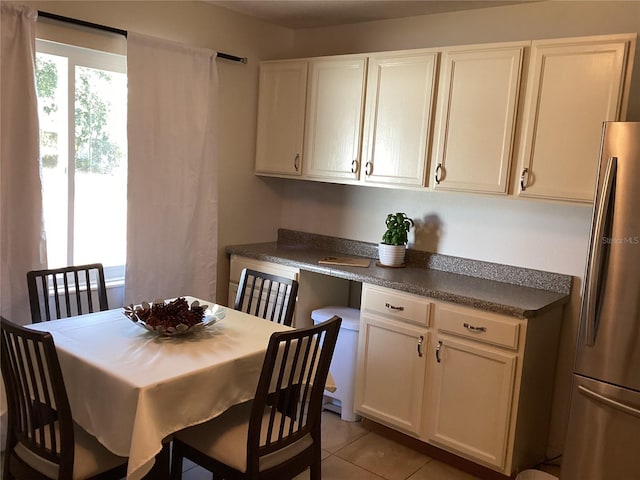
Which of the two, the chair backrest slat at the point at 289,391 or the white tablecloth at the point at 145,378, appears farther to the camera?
the chair backrest slat at the point at 289,391

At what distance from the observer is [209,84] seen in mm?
3348

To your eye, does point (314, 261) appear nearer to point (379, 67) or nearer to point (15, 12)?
point (379, 67)

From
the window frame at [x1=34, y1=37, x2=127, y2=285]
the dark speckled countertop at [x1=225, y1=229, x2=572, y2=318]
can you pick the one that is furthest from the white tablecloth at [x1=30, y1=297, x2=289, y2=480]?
the dark speckled countertop at [x1=225, y1=229, x2=572, y2=318]

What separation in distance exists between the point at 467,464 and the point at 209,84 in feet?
8.30

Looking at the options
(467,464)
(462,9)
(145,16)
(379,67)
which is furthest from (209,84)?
(467,464)

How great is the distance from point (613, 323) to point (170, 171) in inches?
92.7

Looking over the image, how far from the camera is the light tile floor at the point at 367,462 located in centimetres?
273

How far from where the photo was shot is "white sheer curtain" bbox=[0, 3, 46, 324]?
2.52m

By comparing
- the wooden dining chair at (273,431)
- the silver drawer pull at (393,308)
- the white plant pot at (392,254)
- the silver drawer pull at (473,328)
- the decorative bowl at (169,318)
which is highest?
the white plant pot at (392,254)

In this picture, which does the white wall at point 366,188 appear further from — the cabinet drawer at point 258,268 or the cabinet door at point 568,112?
the cabinet door at point 568,112

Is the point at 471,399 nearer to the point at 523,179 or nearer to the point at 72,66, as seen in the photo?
the point at 523,179

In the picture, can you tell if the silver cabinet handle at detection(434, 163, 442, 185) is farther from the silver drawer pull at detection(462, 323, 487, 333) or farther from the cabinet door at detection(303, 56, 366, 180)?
the silver drawer pull at detection(462, 323, 487, 333)

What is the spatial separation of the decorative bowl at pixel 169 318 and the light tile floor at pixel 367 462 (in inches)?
34.6

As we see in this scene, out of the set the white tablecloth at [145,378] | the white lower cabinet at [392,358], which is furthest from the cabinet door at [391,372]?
the white tablecloth at [145,378]
